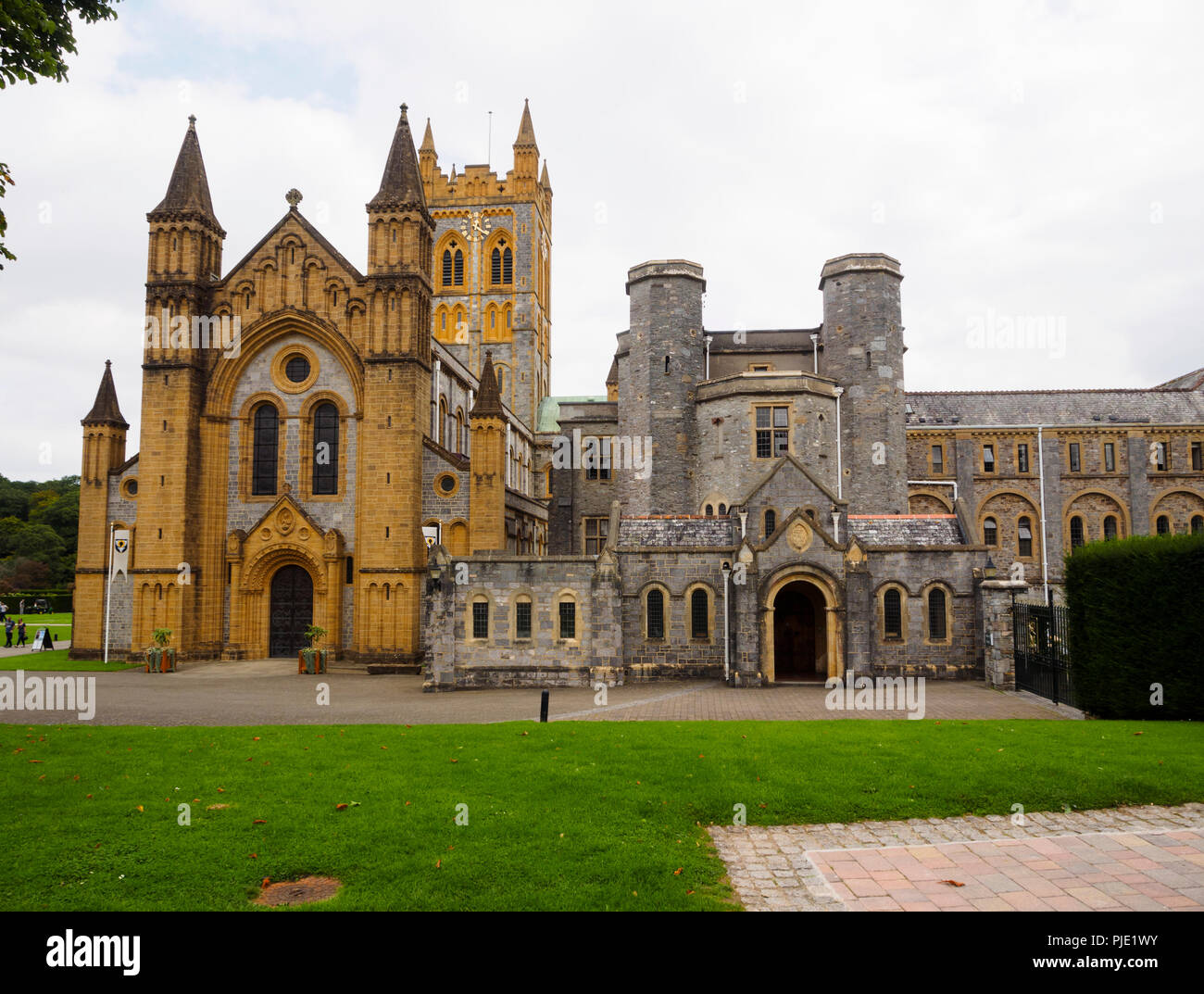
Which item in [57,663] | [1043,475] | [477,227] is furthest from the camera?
[477,227]

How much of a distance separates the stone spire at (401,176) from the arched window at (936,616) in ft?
83.2

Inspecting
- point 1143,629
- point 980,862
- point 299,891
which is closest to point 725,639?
point 1143,629

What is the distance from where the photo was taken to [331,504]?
110ft

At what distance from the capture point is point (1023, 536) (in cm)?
4897

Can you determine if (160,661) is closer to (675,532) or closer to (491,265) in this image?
(675,532)

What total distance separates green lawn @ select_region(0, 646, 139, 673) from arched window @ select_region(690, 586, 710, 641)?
22.7 meters

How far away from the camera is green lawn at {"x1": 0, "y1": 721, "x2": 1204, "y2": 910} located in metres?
7.54

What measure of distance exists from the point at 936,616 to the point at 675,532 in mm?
9438

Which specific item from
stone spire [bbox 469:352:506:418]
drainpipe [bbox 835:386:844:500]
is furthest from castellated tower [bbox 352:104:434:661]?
drainpipe [bbox 835:386:844:500]

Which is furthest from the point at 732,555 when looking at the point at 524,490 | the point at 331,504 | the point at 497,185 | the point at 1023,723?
the point at 497,185

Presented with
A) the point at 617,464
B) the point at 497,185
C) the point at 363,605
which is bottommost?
the point at 363,605

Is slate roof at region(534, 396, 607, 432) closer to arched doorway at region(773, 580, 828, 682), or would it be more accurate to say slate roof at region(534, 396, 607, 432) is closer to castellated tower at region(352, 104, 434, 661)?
castellated tower at region(352, 104, 434, 661)

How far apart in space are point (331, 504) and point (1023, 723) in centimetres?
2701
